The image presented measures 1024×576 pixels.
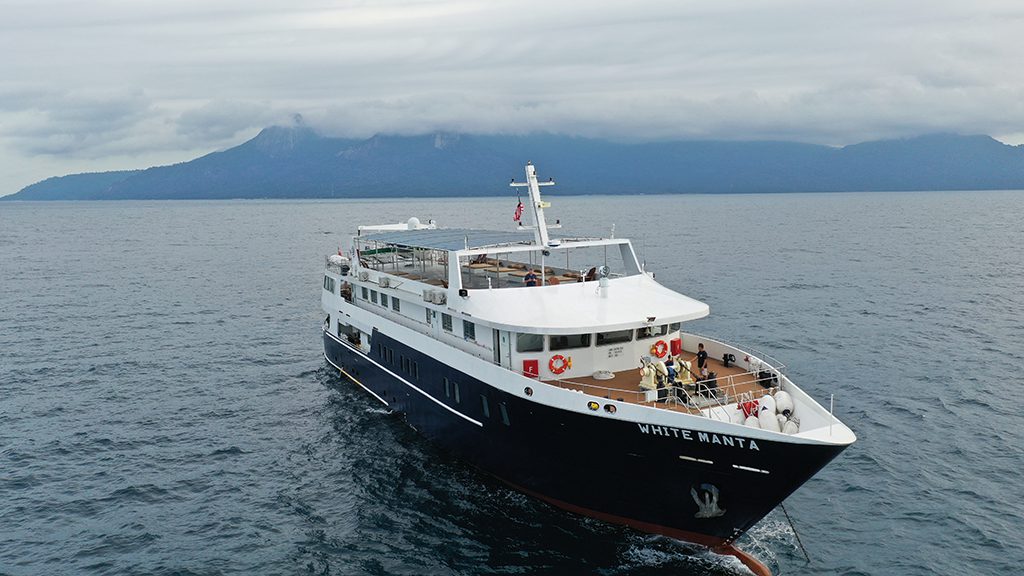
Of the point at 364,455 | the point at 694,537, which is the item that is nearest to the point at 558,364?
the point at 694,537

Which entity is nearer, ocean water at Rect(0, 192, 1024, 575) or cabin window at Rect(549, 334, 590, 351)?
ocean water at Rect(0, 192, 1024, 575)

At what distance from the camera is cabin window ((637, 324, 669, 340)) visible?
2742 centimetres

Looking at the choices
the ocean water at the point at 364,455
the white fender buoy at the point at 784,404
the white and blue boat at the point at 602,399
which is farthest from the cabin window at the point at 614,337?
the ocean water at the point at 364,455

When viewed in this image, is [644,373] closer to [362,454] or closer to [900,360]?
[362,454]

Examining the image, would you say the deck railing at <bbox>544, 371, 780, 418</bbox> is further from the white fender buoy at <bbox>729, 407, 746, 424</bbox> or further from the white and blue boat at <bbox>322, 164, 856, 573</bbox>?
the white fender buoy at <bbox>729, 407, 746, 424</bbox>

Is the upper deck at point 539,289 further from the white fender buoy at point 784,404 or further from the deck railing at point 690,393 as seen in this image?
the white fender buoy at point 784,404

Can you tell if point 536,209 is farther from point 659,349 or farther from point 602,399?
point 602,399

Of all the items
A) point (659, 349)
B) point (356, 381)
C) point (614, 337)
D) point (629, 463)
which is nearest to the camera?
point (629, 463)

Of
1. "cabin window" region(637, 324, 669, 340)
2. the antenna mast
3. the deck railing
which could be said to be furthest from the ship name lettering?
the antenna mast

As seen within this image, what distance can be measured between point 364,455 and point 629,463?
14.6 m

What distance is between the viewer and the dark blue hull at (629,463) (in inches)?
842

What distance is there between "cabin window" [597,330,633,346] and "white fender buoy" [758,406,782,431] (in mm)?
6339

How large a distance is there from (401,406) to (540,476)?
12.1 meters

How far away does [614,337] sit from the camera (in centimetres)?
2705
